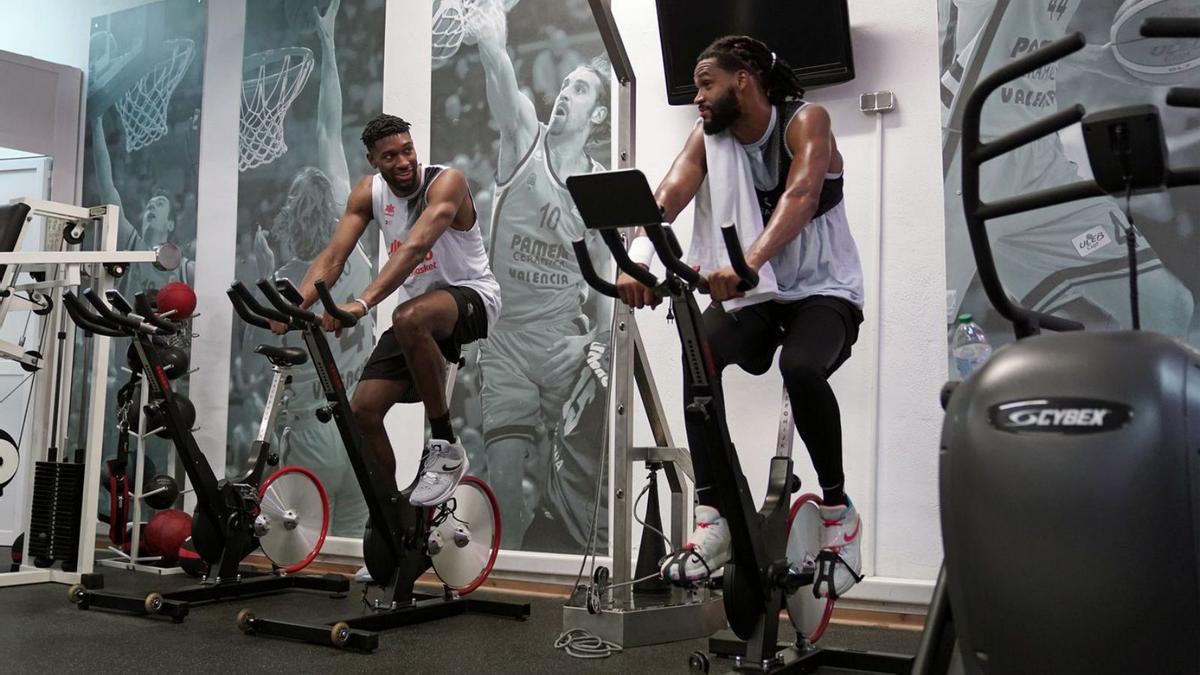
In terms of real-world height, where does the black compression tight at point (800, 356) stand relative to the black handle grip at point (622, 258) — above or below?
below

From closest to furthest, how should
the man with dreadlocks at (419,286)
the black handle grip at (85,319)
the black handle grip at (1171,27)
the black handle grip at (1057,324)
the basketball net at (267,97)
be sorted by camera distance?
the black handle grip at (1171,27), the black handle grip at (1057,324), the man with dreadlocks at (419,286), the black handle grip at (85,319), the basketball net at (267,97)

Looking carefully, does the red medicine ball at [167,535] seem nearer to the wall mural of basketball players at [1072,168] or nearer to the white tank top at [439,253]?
the white tank top at [439,253]

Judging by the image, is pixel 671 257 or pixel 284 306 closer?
pixel 671 257

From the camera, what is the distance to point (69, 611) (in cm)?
365

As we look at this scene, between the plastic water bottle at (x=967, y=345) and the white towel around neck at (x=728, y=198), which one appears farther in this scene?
the plastic water bottle at (x=967, y=345)

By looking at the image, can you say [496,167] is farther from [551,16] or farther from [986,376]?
[986,376]

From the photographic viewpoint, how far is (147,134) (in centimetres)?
604

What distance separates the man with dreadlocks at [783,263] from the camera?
7.80 feet

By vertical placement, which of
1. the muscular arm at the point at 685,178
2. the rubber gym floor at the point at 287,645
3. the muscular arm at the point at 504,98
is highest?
the muscular arm at the point at 504,98

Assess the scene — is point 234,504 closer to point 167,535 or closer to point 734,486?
point 167,535

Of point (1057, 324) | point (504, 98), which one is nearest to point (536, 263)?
point (504, 98)

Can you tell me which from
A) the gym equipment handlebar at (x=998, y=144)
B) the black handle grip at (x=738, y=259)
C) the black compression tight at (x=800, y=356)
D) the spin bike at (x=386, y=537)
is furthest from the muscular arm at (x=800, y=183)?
the spin bike at (x=386, y=537)

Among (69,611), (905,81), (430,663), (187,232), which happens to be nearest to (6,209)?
(187,232)

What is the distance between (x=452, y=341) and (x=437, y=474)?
0.45m
